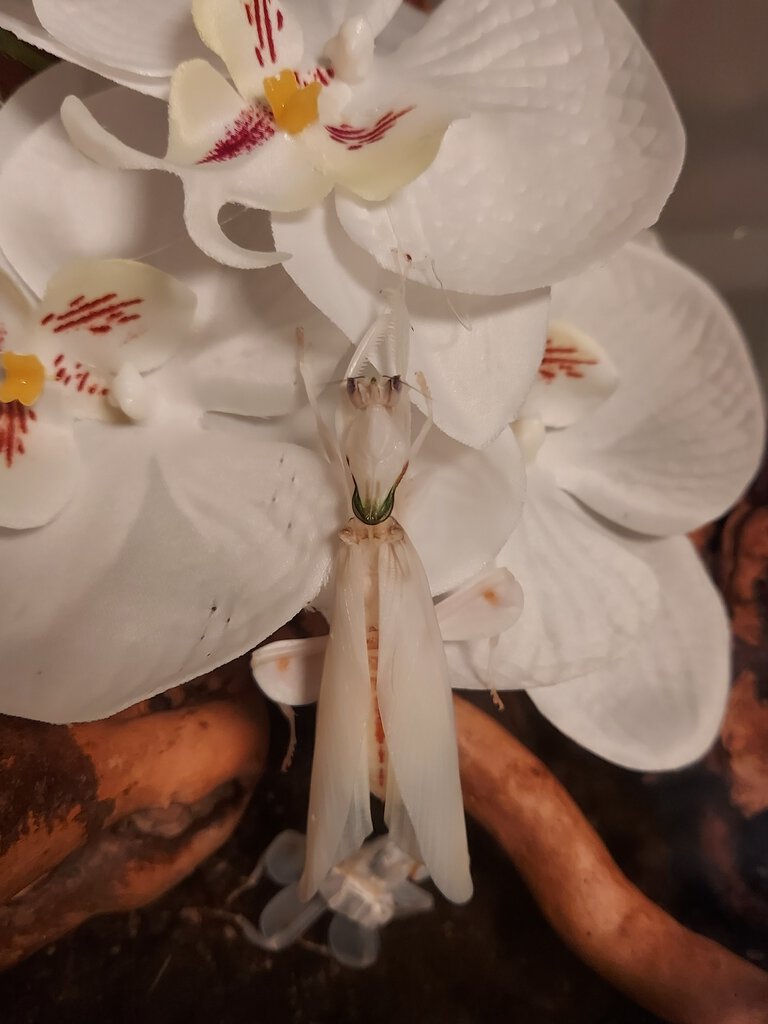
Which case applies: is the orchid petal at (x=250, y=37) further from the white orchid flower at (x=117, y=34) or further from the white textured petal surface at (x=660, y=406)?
the white textured petal surface at (x=660, y=406)

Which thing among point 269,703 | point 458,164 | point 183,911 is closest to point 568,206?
point 458,164

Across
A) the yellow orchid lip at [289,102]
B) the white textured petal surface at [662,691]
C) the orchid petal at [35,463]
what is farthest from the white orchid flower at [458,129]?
the white textured petal surface at [662,691]

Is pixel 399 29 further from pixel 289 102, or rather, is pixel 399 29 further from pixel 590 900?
pixel 590 900

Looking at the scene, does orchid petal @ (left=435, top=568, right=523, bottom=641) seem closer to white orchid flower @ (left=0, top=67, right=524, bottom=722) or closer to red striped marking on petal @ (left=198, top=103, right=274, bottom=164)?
white orchid flower @ (left=0, top=67, right=524, bottom=722)

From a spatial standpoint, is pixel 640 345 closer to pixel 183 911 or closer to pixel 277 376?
pixel 277 376

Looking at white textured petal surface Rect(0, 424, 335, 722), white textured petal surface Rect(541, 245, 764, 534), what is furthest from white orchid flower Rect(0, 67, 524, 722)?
white textured petal surface Rect(541, 245, 764, 534)

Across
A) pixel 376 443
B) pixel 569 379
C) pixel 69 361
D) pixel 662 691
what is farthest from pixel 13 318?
pixel 662 691
